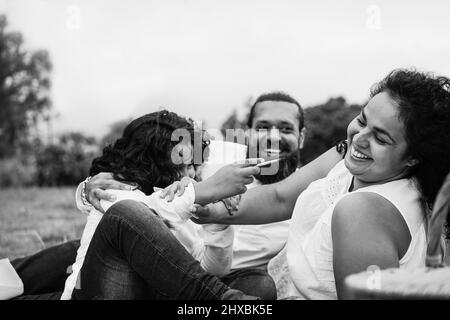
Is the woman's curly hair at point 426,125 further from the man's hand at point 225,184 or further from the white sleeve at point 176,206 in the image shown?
the white sleeve at point 176,206

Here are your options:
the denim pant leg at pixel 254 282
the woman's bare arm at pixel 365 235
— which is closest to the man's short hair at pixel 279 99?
the denim pant leg at pixel 254 282

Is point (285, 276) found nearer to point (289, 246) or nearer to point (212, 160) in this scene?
point (289, 246)

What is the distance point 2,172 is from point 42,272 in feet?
47.9

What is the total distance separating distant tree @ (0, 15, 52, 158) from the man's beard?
2554 cm

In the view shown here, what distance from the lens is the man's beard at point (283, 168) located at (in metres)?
3.23

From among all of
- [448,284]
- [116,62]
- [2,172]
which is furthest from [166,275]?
[2,172]

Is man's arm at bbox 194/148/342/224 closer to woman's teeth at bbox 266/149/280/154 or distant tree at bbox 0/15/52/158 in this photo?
woman's teeth at bbox 266/149/280/154

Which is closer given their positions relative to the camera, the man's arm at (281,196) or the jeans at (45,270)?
the man's arm at (281,196)

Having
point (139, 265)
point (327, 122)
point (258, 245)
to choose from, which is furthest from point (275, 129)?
point (327, 122)

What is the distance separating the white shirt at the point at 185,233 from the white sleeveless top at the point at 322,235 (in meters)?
0.44

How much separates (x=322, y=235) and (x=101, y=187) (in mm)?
1075

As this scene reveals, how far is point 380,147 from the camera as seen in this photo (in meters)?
1.95

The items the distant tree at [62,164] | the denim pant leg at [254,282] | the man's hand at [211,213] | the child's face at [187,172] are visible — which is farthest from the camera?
the distant tree at [62,164]

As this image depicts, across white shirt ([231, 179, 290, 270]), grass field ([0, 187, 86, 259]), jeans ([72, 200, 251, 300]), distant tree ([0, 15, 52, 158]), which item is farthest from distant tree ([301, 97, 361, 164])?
jeans ([72, 200, 251, 300])
